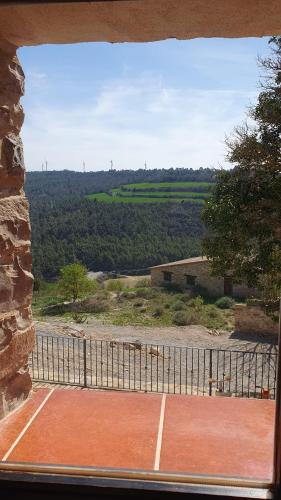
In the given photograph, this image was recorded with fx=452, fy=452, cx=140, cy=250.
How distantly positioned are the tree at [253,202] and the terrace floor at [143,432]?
4228 millimetres

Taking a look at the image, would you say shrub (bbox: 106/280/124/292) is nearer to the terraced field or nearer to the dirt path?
the dirt path

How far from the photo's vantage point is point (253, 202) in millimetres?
5973

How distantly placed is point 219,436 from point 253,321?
41.0ft

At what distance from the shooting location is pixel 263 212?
5.91m

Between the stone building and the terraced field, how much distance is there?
25.4 meters

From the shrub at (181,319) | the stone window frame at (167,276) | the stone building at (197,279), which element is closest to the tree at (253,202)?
the shrub at (181,319)

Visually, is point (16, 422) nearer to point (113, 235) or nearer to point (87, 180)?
point (113, 235)

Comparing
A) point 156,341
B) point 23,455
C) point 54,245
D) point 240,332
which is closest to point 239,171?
point 23,455

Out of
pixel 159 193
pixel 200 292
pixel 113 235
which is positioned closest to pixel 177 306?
pixel 200 292

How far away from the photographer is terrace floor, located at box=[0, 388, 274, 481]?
1.42 meters

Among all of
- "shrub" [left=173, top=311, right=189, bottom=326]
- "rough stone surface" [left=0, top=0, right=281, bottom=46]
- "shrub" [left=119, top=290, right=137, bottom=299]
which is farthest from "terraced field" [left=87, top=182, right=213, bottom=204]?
"rough stone surface" [left=0, top=0, right=281, bottom=46]

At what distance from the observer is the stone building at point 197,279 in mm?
20578

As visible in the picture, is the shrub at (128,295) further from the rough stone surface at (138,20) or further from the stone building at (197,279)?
the rough stone surface at (138,20)

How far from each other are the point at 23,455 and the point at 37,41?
1.40 m
